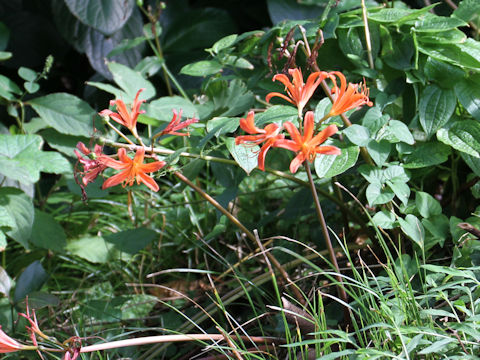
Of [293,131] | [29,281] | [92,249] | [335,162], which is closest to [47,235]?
[92,249]

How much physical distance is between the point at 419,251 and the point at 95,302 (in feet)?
2.20

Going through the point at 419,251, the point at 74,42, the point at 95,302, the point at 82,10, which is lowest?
the point at 95,302

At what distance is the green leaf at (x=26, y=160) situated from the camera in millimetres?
1271

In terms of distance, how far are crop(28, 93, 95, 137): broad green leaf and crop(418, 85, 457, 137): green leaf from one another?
819 millimetres

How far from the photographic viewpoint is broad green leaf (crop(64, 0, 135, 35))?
178 cm

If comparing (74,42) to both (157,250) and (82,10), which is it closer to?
(82,10)

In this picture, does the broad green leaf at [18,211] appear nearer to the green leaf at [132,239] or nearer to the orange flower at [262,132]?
the green leaf at [132,239]

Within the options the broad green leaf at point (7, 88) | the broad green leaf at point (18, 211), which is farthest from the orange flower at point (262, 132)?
the broad green leaf at point (7, 88)

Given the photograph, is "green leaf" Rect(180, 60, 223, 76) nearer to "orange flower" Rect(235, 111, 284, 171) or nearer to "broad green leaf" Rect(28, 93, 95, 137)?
"broad green leaf" Rect(28, 93, 95, 137)

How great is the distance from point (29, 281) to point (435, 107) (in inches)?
34.8

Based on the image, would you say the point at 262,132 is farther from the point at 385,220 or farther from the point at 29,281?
the point at 29,281

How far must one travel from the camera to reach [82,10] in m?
1.79

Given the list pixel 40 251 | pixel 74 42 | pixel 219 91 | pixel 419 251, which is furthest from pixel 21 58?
pixel 419 251

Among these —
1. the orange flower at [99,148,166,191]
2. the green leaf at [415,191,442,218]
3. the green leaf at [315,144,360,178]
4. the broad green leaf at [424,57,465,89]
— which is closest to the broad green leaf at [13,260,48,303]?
the orange flower at [99,148,166,191]
